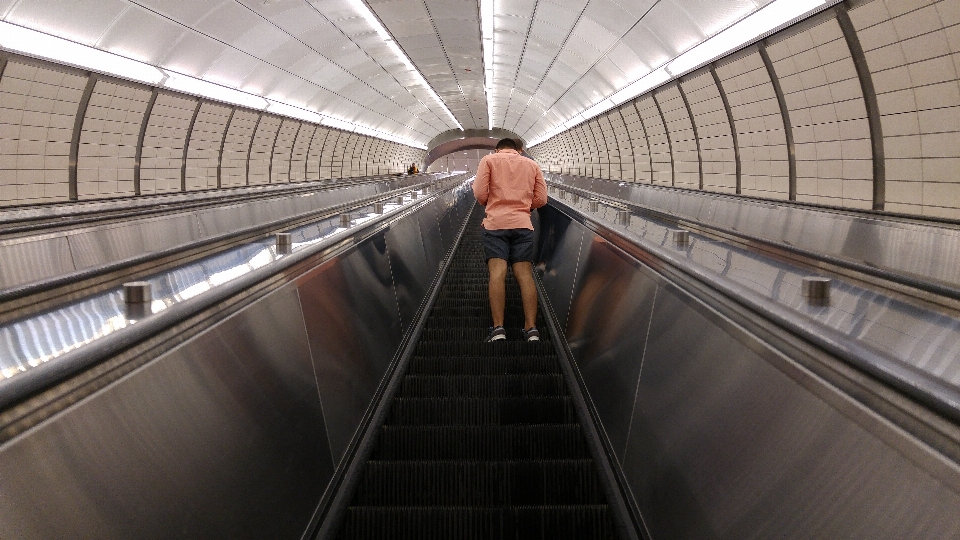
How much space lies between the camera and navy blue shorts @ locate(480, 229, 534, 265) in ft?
22.6

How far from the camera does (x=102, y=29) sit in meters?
11.0

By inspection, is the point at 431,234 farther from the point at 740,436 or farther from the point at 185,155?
the point at 185,155

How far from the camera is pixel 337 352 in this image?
4.15 meters

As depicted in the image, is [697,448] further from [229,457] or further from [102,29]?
[102,29]

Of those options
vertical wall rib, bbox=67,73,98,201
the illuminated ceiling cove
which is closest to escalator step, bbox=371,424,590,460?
the illuminated ceiling cove

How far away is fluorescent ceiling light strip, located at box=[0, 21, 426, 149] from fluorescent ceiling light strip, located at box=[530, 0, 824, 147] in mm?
8413

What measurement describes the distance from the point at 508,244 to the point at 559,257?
5.87 feet

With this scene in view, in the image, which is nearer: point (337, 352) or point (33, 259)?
point (337, 352)

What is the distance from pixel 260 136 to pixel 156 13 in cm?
1323

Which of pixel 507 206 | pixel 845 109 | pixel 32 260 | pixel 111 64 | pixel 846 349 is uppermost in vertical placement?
pixel 111 64

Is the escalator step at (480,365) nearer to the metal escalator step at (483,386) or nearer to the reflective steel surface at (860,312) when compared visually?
the metal escalator step at (483,386)

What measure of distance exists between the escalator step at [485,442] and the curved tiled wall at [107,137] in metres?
8.78

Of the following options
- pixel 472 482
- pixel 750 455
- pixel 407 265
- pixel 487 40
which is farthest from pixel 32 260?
pixel 487 40

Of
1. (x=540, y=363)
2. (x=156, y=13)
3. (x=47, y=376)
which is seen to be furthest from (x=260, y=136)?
(x=47, y=376)
